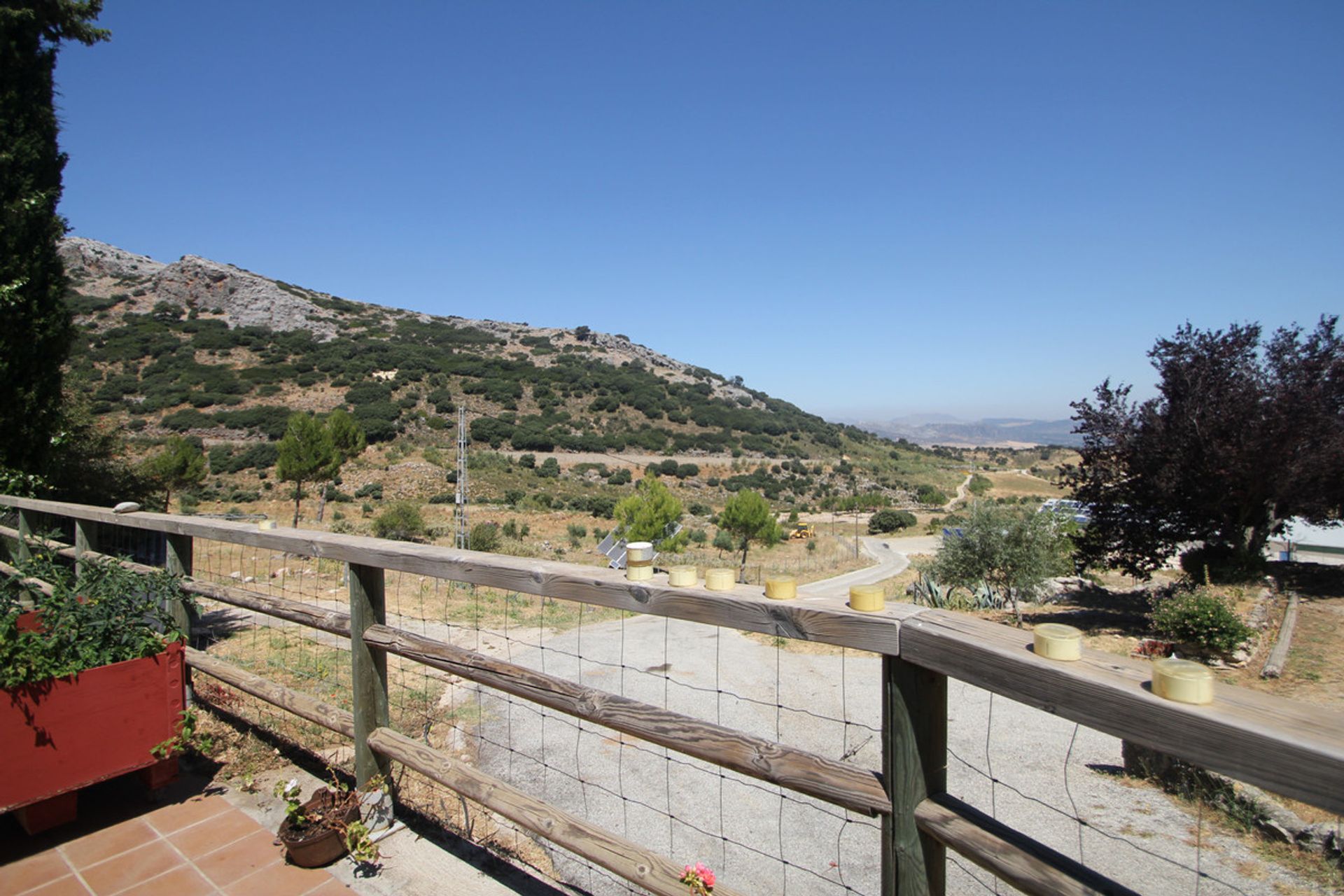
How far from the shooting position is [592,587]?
219cm

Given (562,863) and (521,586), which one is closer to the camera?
(521,586)

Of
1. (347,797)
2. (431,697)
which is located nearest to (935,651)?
(347,797)

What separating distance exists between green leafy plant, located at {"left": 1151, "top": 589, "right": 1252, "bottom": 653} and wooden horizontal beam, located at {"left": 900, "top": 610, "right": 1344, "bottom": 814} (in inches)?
412

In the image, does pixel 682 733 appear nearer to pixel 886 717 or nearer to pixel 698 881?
pixel 698 881

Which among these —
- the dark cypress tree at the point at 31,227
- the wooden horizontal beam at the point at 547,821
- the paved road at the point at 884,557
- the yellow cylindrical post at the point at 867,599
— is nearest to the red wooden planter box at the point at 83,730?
the wooden horizontal beam at the point at 547,821

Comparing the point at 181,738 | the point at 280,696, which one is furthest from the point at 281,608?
the point at 181,738

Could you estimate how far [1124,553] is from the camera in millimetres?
15359

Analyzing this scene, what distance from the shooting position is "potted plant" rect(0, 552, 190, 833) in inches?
110

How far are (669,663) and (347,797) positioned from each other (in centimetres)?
674

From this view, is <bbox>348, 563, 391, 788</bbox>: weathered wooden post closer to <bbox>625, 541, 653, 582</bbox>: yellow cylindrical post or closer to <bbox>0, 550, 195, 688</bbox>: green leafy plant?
<bbox>0, 550, 195, 688</bbox>: green leafy plant

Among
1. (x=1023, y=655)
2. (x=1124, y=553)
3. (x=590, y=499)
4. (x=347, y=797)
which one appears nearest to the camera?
(x=1023, y=655)

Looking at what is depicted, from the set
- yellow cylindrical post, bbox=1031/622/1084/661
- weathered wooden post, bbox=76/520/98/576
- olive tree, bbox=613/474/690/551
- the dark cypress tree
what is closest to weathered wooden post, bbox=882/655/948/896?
yellow cylindrical post, bbox=1031/622/1084/661

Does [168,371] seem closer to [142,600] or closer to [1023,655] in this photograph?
[142,600]

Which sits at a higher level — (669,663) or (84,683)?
(84,683)
